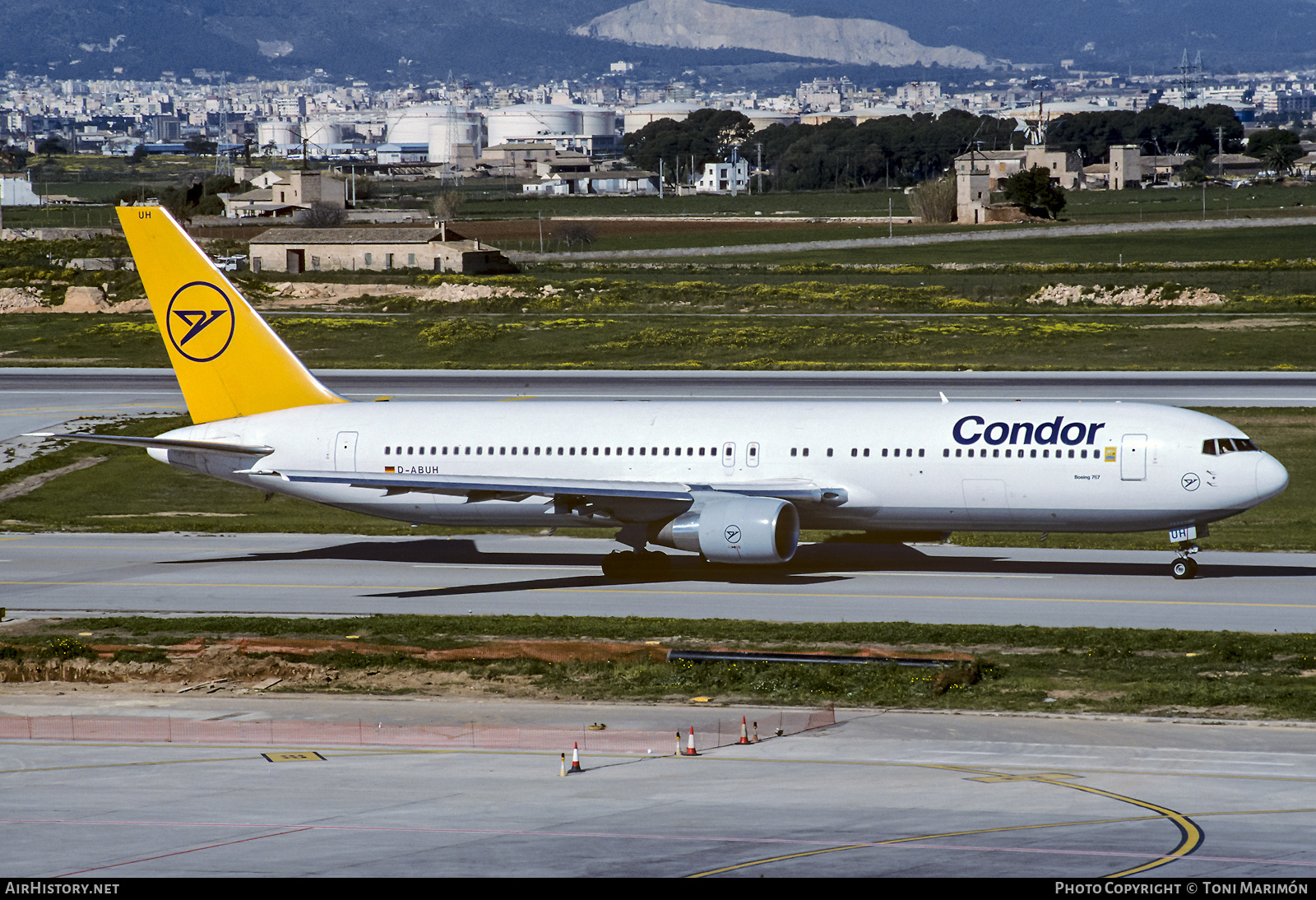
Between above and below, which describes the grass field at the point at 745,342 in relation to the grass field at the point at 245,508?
above

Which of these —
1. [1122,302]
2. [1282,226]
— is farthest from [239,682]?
[1282,226]

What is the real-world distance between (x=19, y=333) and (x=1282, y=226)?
141113 mm

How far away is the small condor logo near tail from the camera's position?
42.3m

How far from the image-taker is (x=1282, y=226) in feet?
579

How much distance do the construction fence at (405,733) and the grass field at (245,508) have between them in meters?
20.2

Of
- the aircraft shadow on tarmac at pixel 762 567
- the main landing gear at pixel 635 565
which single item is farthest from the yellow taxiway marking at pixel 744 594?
the main landing gear at pixel 635 565

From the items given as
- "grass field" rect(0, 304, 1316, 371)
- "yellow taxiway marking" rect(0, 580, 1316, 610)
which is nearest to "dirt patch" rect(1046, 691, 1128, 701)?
"yellow taxiway marking" rect(0, 580, 1316, 610)

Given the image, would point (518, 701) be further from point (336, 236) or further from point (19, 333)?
point (336, 236)

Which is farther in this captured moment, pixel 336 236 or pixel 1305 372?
pixel 336 236

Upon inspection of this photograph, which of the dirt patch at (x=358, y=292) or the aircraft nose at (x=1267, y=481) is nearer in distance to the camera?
the aircraft nose at (x=1267, y=481)

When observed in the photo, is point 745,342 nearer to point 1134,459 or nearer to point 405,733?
point 1134,459

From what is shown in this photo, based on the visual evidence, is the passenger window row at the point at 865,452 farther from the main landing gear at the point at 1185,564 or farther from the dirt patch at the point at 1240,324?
the dirt patch at the point at 1240,324

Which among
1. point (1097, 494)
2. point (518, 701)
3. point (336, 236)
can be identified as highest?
point (336, 236)

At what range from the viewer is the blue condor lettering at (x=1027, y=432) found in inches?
1468
